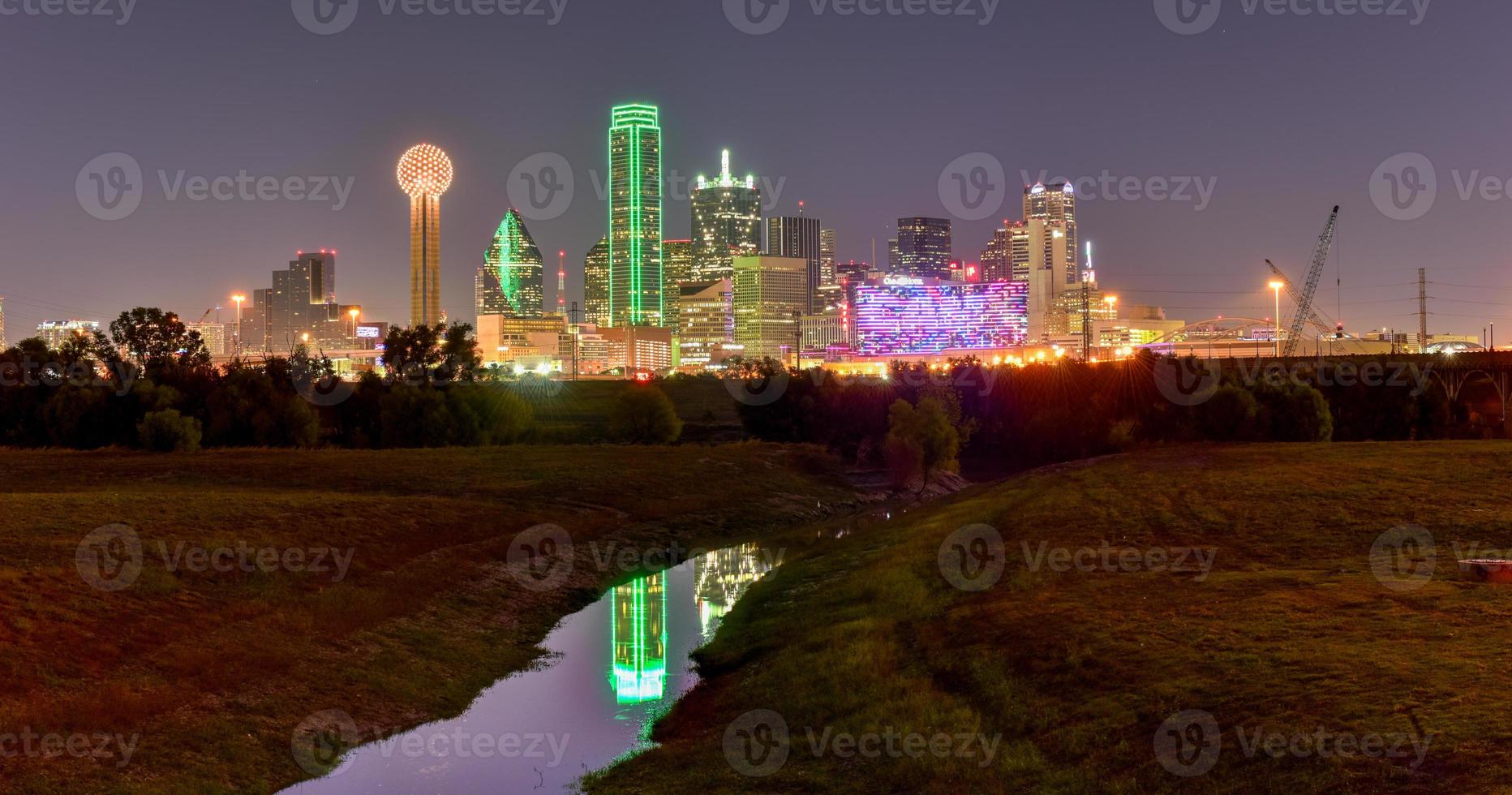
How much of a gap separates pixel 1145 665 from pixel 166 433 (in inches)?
2636

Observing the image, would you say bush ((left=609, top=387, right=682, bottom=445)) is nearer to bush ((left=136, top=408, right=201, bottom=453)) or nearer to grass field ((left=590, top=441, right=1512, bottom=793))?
bush ((left=136, top=408, right=201, bottom=453))

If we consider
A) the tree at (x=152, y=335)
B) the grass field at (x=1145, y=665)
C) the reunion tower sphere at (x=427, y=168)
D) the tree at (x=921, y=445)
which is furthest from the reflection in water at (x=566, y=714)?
the reunion tower sphere at (x=427, y=168)

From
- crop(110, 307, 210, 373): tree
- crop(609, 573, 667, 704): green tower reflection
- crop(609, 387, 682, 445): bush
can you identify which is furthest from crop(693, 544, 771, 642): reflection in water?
crop(110, 307, 210, 373): tree

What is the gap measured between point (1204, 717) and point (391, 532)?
34037 millimetres

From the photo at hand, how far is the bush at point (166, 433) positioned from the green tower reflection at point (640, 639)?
128 feet

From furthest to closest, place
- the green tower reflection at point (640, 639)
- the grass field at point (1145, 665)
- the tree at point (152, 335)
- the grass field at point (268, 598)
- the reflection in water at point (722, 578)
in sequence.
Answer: the tree at point (152, 335), the reflection in water at point (722, 578), the green tower reflection at point (640, 639), the grass field at point (268, 598), the grass field at point (1145, 665)

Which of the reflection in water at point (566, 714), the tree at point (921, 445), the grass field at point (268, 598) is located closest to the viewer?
the grass field at point (268, 598)

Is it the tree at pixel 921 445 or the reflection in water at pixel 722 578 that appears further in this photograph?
the tree at pixel 921 445

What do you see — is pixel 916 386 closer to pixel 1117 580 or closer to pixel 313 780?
pixel 1117 580

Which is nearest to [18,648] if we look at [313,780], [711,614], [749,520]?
[313,780]

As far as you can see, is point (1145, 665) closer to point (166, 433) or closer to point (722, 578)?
point (722, 578)

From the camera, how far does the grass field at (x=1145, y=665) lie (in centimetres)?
1752

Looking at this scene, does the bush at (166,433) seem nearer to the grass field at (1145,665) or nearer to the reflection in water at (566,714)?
the reflection in water at (566,714)

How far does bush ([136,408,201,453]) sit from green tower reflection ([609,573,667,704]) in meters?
39.1
